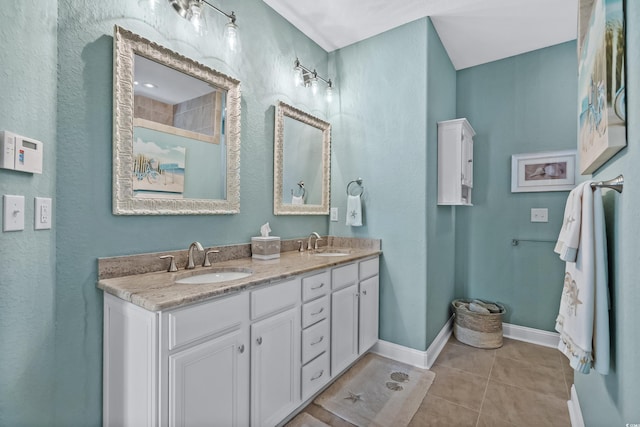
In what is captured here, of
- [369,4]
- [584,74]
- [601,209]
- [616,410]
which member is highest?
[369,4]

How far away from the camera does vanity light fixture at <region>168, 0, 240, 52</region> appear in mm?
1507

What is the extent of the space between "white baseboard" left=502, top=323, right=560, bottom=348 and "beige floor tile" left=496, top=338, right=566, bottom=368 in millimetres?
56

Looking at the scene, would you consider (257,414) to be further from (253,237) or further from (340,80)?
(340,80)

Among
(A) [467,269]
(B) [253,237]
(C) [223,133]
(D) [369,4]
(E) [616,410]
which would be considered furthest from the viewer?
(A) [467,269]

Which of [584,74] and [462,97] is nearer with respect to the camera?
[584,74]

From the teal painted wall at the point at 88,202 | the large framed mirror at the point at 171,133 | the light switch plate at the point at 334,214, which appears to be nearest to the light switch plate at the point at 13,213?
the teal painted wall at the point at 88,202

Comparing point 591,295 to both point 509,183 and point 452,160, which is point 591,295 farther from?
point 509,183

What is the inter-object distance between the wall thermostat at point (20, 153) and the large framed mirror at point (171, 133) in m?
0.29

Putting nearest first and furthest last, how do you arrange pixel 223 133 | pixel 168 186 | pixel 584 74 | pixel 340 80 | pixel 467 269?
pixel 584 74 < pixel 168 186 < pixel 223 133 < pixel 340 80 < pixel 467 269

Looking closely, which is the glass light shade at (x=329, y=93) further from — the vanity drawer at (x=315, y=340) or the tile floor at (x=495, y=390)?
the tile floor at (x=495, y=390)

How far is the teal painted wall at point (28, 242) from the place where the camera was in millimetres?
992

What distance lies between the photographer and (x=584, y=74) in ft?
4.26

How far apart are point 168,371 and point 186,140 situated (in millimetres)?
1183

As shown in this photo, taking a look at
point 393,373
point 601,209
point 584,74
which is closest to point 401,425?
point 393,373
